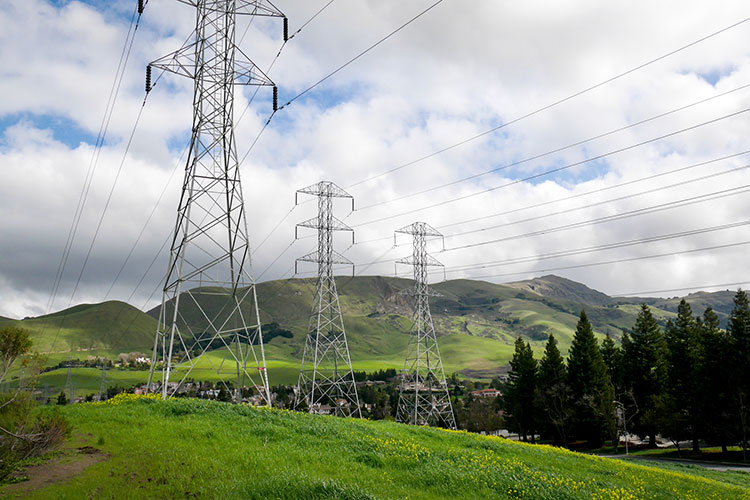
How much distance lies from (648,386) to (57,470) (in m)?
64.8

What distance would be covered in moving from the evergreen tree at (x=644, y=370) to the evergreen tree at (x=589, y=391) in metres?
3.75

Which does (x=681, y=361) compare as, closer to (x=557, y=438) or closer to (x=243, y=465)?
(x=557, y=438)

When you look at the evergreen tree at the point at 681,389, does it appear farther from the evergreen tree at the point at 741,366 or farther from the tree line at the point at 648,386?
the evergreen tree at the point at 741,366

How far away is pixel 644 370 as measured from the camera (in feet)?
197

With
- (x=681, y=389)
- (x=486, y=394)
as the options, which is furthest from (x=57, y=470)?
(x=486, y=394)

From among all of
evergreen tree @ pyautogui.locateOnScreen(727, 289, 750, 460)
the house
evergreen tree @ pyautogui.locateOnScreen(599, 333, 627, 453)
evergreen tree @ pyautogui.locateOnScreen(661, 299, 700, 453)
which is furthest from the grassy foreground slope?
the house

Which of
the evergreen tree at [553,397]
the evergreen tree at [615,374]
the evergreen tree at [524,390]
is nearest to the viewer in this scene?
the evergreen tree at [615,374]

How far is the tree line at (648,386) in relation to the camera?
4712 cm

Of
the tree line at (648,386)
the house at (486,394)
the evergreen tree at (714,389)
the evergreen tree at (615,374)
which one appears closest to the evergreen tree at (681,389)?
the tree line at (648,386)

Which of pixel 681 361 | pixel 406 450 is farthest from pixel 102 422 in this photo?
pixel 681 361

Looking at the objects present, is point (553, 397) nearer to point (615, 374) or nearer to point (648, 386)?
A: point (615, 374)

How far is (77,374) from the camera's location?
563 ft

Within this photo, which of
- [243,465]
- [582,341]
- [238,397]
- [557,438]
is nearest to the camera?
[243,465]

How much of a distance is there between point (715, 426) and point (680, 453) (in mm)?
5703
